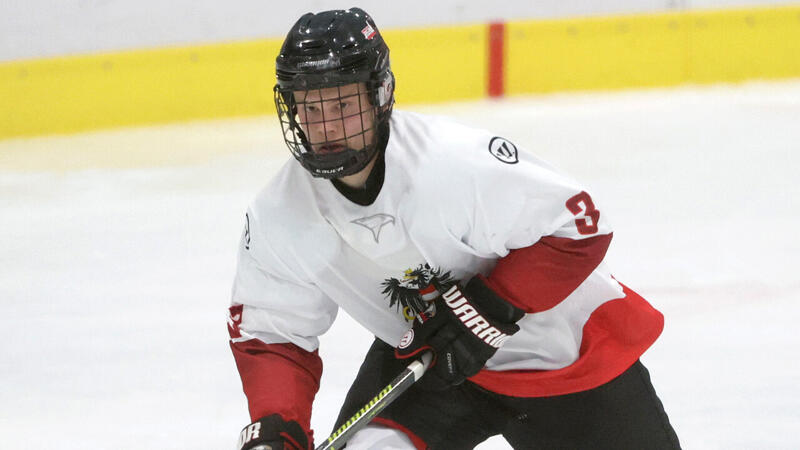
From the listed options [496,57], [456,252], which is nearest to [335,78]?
[456,252]

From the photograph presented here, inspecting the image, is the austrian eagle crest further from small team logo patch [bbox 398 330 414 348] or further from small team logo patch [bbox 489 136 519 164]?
small team logo patch [bbox 489 136 519 164]

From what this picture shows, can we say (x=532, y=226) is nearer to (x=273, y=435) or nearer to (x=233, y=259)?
(x=273, y=435)

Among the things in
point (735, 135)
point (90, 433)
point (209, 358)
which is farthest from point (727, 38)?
point (90, 433)

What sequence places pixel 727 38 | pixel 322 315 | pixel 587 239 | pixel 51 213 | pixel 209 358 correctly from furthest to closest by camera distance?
1. pixel 727 38
2. pixel 51 213
3. pixel 209 358
4. pixel 322 315
5. pixel 587 239

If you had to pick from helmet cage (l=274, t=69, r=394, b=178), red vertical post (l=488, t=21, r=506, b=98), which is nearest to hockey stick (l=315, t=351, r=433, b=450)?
helmet cage (l=274, t=69, r=394, b=178)

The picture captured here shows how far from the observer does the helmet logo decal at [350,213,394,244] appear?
2000mm

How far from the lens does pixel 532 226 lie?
1984mm

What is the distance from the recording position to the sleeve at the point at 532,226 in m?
1.96

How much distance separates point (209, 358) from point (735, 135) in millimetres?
2955

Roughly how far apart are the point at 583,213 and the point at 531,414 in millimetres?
414

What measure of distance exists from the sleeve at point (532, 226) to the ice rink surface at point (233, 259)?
0.80 meters

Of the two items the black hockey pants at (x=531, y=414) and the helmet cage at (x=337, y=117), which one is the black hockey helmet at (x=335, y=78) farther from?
the black hockey pants at (x=531, y=414)

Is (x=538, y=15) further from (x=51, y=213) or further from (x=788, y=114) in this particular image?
(x=51, y=213)

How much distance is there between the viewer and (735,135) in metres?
5.18
